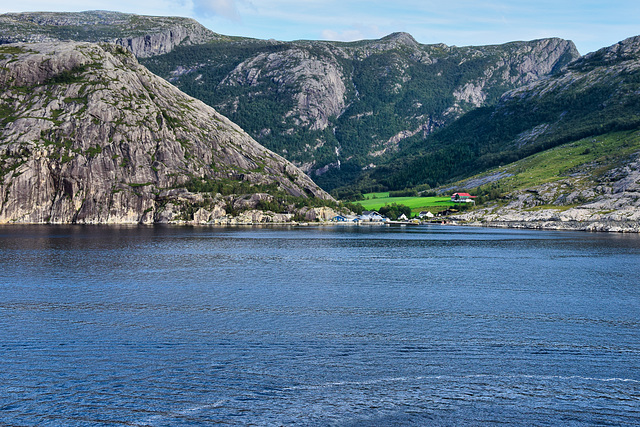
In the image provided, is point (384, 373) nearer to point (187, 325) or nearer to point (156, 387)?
point (156, 387)

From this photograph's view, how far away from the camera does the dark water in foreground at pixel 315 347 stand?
2961 centimetres

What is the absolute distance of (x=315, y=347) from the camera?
40.8 meters

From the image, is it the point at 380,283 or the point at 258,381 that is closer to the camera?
the point at 258,381

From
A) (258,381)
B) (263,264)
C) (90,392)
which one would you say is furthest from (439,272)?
(90,392)

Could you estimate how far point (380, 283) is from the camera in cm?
7350

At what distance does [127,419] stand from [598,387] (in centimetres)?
2881

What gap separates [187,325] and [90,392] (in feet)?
52.7

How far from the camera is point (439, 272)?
8519 centimetres

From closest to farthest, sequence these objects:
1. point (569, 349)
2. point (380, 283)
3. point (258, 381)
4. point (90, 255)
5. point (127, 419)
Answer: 1. point (127, 419)
2. point (258, 381)
3. point (569, 349)
4. point (380, 283)
5. point (90, 255)

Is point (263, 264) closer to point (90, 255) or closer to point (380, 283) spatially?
point (380, 283)

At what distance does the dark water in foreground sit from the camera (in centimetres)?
2961

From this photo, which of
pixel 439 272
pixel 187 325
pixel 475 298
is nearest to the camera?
pixel 187 325

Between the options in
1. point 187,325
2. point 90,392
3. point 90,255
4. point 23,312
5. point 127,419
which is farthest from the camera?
point 90,255

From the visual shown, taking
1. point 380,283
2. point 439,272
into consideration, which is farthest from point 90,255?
point 439,272
